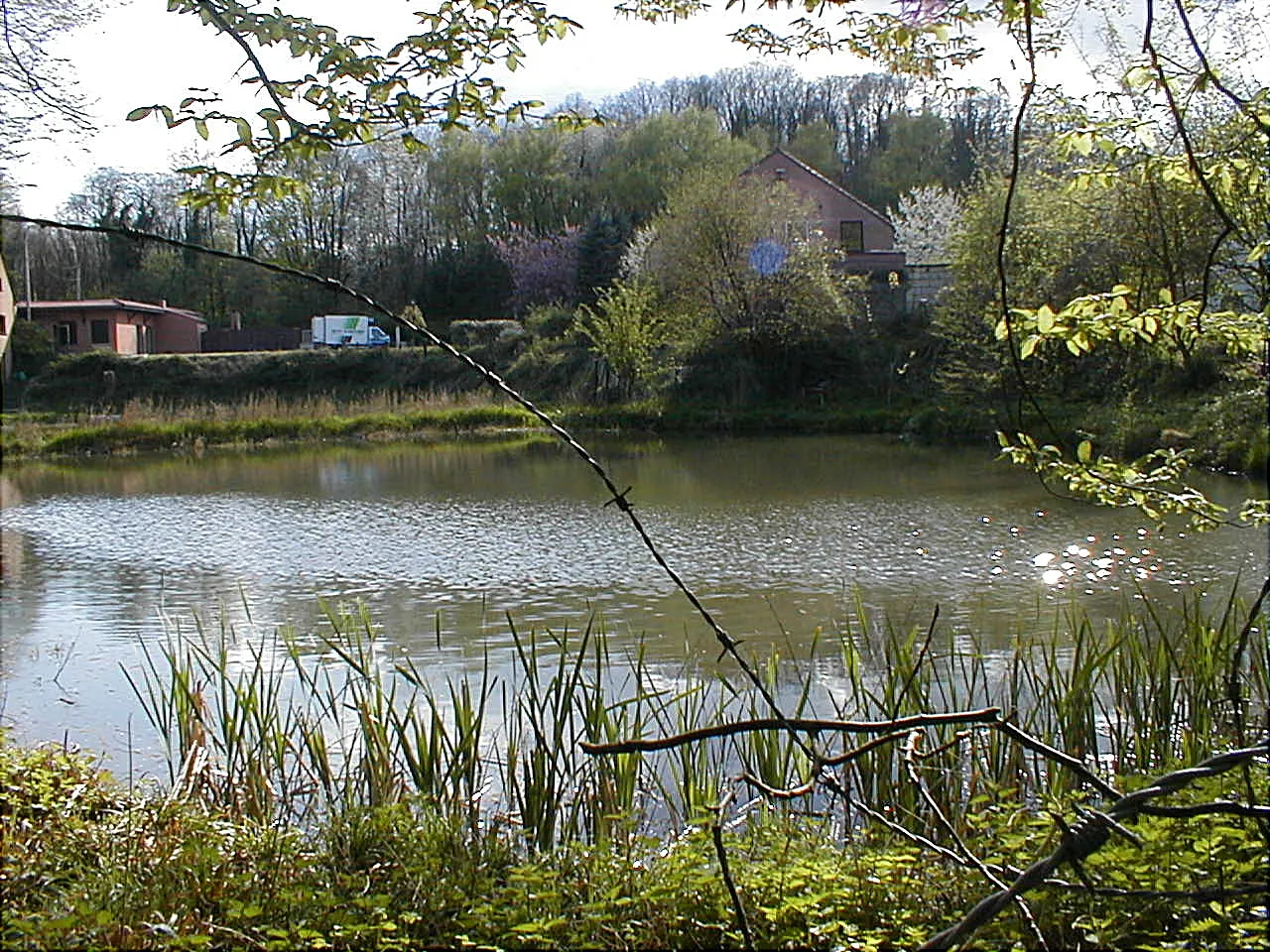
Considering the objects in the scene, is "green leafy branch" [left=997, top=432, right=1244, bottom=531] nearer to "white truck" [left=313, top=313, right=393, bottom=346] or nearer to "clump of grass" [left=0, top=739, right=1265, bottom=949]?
"clump of grass" [left=0, top=739, right=1265, bottom=949]

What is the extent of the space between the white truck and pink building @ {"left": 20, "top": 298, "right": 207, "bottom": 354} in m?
4.68

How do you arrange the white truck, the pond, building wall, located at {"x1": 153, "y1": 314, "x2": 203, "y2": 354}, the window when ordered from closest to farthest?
the pond → the window → the white truck → building wall, located at {"x1": 153, "y1": 314, "x2": 203, "y2": 354}

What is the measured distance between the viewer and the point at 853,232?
3800cm

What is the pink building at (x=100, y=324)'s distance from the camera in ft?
135

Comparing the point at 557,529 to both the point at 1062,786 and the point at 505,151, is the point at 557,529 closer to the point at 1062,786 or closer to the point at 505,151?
the point at 1062,786

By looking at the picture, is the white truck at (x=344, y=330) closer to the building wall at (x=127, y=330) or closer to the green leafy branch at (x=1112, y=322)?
the building wall at (x=127, y=330)

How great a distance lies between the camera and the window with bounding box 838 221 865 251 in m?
37.8

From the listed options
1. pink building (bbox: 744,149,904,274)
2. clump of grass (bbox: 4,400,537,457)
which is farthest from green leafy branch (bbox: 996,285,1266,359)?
pink building (bbox: 744,149,904,274)

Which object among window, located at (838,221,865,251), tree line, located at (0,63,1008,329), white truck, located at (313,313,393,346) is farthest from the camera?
white truck, located at (313,313,393,346)

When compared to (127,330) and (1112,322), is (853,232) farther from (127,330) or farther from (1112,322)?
(1112,322)

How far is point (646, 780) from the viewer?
14.3ft

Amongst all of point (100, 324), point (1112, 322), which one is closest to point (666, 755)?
point (1112, 322)

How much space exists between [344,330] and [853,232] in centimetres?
1737

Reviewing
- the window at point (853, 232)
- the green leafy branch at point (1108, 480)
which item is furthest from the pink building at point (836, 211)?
the green leafy branch at point (1108, 480)
